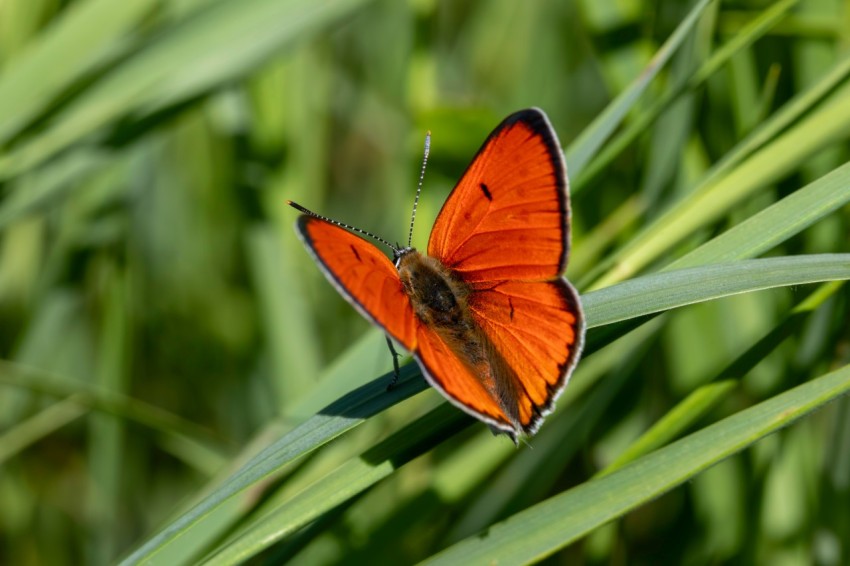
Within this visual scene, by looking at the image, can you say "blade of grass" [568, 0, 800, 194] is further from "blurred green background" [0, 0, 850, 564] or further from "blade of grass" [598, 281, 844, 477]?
"blade of grass" [598, 281, 844, 477]

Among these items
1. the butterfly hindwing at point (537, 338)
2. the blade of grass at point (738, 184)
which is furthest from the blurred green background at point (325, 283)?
the butterfly hindwing at point (537, 338)

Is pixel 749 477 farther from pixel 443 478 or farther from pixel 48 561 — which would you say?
pixel 48 561

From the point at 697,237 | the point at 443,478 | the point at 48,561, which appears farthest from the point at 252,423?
the point at 697,237

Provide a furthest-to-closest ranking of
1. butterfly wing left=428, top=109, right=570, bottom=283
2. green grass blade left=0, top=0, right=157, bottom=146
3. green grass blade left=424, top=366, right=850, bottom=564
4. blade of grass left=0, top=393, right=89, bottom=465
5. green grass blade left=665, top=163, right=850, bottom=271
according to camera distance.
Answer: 1. blade of grass left=0, top=393, right=89, bottom=465
2. green grass blade left=0, top=0, right=157, bottom=146
3. butterfly wing left=428, top=109, right=570, bottom=283
4. green grass blade left=665, top=163, right=850, bottom=271
5. green grass blade left=424, top=366, right=850, bottom=564

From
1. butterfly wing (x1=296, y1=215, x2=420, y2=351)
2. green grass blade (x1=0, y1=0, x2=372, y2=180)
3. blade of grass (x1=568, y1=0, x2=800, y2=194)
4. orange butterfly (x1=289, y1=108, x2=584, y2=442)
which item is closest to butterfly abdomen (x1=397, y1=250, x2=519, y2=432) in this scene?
orange butterfly (x1=289, y1=108, x2=584, y2=442)

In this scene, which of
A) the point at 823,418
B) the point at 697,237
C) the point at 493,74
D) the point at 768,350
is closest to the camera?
the point at 768,350

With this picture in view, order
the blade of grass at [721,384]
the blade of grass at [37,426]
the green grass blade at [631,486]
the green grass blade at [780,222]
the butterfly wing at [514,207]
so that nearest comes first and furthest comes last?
the green grass blade at [631,486], the green grass blade at [780,222], the blade of grass at [721,384], the butterfly wing at [514,207], the blade of grass at [37,426]

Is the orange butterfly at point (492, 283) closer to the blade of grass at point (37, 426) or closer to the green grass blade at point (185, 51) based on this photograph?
the green grass blade at point (185, 51)

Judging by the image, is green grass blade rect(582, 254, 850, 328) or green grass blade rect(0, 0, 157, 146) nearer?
green grass blade rect(582, 254, 850, 328)
